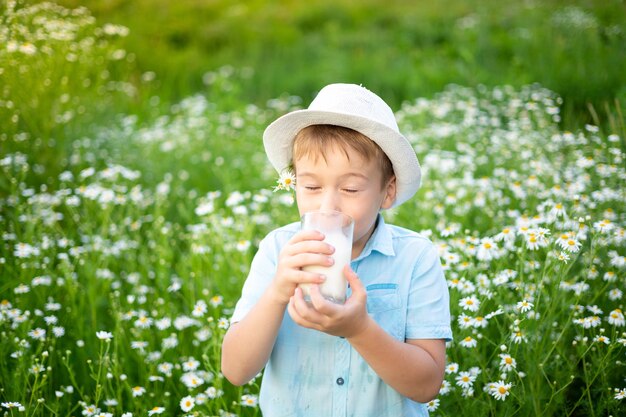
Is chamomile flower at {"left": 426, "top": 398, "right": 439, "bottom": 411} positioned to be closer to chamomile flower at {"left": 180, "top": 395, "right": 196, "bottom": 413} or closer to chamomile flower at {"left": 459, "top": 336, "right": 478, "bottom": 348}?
chamomile flower at {"left": 459, "top": 336, "right": 478, "bottom": 348}

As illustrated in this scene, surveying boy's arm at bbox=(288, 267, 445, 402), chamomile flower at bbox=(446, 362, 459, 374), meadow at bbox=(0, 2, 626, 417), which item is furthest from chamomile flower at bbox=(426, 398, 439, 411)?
boy's arm at bbox=(288, 267, 445, 402)

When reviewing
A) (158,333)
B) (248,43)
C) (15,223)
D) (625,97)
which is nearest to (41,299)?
(158,333)

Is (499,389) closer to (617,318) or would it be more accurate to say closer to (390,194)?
(617,318)

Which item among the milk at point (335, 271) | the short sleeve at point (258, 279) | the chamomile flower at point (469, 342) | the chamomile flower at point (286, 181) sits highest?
the chamomile flower at point (286, 181)

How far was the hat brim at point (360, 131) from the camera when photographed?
5.75ft

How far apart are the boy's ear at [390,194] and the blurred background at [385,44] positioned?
272 centimetres

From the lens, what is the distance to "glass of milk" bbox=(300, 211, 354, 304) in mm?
1467

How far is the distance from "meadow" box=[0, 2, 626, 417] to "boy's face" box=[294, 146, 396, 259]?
58 centimetres

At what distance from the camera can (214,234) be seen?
335cm

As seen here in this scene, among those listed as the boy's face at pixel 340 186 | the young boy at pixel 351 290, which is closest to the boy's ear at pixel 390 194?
the young boy at pixel 351 290

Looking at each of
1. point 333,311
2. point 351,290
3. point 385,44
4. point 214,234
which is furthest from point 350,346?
point 385,44

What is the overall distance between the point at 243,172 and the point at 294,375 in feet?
9.65

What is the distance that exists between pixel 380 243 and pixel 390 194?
16 cm

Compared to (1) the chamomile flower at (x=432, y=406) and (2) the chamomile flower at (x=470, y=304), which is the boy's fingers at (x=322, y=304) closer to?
(1) the chamomile flower at (x=432, y=406)
